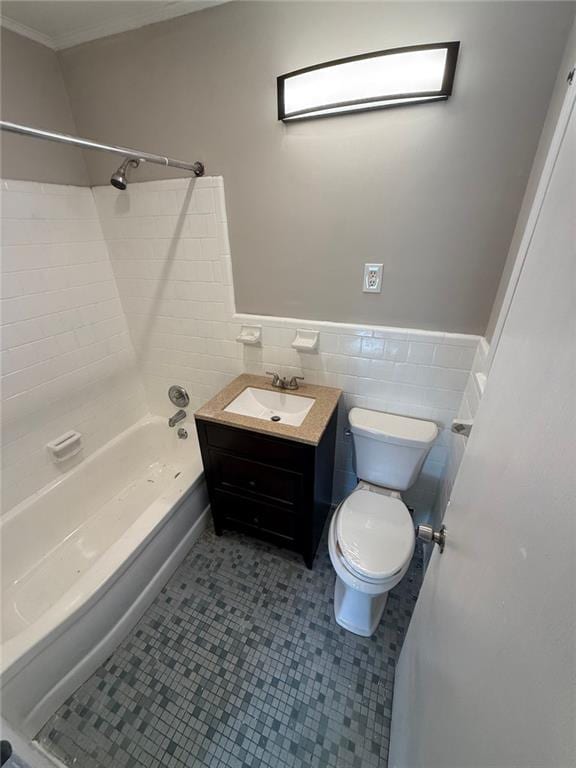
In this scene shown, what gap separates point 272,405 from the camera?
5.20ft

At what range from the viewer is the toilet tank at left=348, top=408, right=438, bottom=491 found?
4.47 ft

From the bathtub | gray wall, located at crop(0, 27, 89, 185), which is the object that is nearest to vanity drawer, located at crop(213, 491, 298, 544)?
the bathtub

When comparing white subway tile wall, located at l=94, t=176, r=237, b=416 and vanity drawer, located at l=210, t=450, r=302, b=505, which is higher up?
white subway tile wall, located at l=94, t=176, r=237, b=416

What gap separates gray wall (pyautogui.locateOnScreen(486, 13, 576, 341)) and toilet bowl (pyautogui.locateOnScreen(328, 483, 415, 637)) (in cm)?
84

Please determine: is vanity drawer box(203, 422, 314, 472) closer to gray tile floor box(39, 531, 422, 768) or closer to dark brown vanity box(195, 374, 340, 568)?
dark brown vanity box(195, 374, 340, 568)

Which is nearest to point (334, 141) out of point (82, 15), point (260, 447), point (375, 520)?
point (82, 15)

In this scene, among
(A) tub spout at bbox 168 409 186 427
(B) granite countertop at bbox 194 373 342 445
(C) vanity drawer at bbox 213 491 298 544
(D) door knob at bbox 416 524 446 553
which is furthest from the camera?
(A) tub spout at bbox 168 409 186 427

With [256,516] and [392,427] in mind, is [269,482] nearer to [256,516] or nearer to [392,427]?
[256,516]

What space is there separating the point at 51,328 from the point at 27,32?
4.01 ft

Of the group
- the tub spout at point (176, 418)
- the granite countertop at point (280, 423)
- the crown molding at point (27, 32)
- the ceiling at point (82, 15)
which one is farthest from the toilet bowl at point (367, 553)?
the crown molding at point (27, 32)

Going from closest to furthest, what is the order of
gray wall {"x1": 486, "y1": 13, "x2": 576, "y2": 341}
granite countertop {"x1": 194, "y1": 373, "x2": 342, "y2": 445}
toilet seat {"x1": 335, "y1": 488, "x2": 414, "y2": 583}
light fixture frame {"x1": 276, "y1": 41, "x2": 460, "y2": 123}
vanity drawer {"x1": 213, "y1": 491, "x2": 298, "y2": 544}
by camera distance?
gray wall {"x1": 486, "y1": 13, "x2": 576, "y2": 341} < light fixture frame {"x1": 276, "y1": 41, "x2": 460, "y2": 123} < toilet seat {"x1": 335, "y1": 488, "x2": 414, "y2": 583} < granite countertop {"x1": 194, "y1": 373, "x2": 342, "y2": 445} < vanity drawer {"x1": 213, "y1": 491, "x2": 298, "y2": 544}

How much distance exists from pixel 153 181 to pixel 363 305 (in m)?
1.20

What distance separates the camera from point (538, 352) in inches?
16.3

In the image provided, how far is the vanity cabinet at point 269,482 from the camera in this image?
1.29 m
